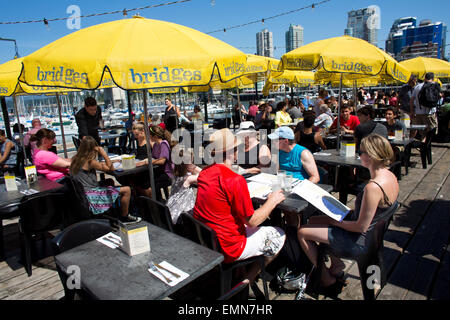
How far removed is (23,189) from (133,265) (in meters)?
2.71

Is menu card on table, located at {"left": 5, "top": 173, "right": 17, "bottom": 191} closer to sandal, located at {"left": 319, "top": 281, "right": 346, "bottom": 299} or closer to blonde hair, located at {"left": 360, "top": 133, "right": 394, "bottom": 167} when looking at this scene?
sandal, located at {"left": 319, "top": 281, "right": 346, "bottom": 299}

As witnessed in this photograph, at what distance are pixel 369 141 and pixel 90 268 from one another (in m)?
2.24

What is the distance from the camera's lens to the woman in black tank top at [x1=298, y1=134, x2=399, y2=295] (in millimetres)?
2262

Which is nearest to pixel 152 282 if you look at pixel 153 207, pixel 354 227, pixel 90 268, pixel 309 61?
pixel 90 268

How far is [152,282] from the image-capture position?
1631 millimetres

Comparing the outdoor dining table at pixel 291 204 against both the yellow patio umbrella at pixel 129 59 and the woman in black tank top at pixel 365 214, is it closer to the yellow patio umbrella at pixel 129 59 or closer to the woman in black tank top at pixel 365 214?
the woman in black tank top at pixel 365 214

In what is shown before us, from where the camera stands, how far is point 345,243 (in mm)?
2426

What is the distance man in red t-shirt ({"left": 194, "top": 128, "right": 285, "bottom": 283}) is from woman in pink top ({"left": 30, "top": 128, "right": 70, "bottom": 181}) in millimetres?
2756

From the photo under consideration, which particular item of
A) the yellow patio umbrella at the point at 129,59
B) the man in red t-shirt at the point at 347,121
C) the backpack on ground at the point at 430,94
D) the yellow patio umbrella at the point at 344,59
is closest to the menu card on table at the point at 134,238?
the yellow patio umbrella at the point at 129,59

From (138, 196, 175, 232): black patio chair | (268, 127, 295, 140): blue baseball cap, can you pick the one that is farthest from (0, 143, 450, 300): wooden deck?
(268, 127, 295, 140): blue baseball cap

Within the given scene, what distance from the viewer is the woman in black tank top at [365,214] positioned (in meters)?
2.26

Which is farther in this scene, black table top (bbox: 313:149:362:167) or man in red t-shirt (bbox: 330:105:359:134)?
man in red t-shirt (bbox: 330:105:359:134)

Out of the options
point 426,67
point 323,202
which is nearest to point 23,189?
point 323,202
